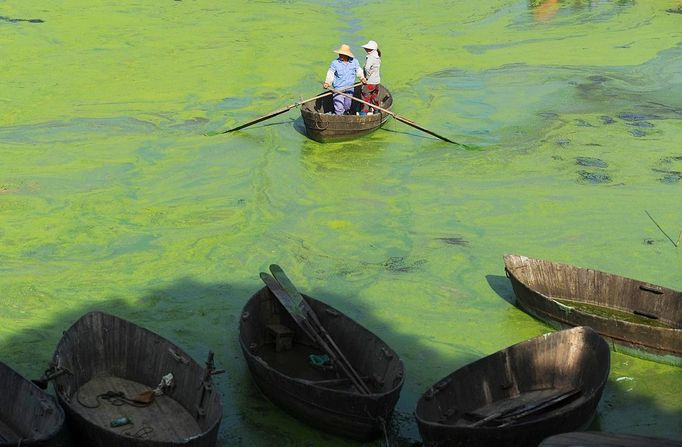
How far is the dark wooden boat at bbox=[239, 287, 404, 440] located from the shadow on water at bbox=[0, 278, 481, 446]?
0.15 meters

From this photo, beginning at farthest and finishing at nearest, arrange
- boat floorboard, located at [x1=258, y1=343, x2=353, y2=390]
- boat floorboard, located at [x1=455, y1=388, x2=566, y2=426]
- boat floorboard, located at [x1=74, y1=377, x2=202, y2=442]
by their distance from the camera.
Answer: boat floorboard, located at [x1=258, y1=343, x2=353, y2=390]
boat floorboard, located at [x1=455, y1=388, x2=566, y2=426]
boat floorboard, located at [x1=74, y1=377, x2=202, y2=442]

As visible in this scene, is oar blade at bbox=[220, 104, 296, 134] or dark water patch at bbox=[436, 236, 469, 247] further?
oar blade at bbox=[220, 104, 296, 134]

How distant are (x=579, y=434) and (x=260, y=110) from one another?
9.39 meters

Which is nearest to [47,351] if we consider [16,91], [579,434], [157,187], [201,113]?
[157,187]

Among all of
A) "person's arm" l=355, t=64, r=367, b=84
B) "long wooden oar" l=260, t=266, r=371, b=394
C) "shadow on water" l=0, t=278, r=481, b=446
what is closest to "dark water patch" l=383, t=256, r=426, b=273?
"shadow on water" l=0, t=278, r=481, b=446

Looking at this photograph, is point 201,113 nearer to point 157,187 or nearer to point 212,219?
point 157,187

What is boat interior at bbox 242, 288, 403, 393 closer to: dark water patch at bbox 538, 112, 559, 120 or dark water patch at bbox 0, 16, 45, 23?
dark water patch at bbox 538, 112, 559, 120

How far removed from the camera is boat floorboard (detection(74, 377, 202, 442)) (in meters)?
5.20

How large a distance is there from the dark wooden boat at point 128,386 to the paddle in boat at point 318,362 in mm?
444

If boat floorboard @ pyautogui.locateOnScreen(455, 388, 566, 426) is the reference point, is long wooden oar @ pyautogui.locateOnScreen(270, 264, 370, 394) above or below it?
above

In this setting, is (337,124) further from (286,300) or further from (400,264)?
(286,300)

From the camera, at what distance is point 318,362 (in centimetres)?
598

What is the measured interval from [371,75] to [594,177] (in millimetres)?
2897

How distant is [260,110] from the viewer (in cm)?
1210
